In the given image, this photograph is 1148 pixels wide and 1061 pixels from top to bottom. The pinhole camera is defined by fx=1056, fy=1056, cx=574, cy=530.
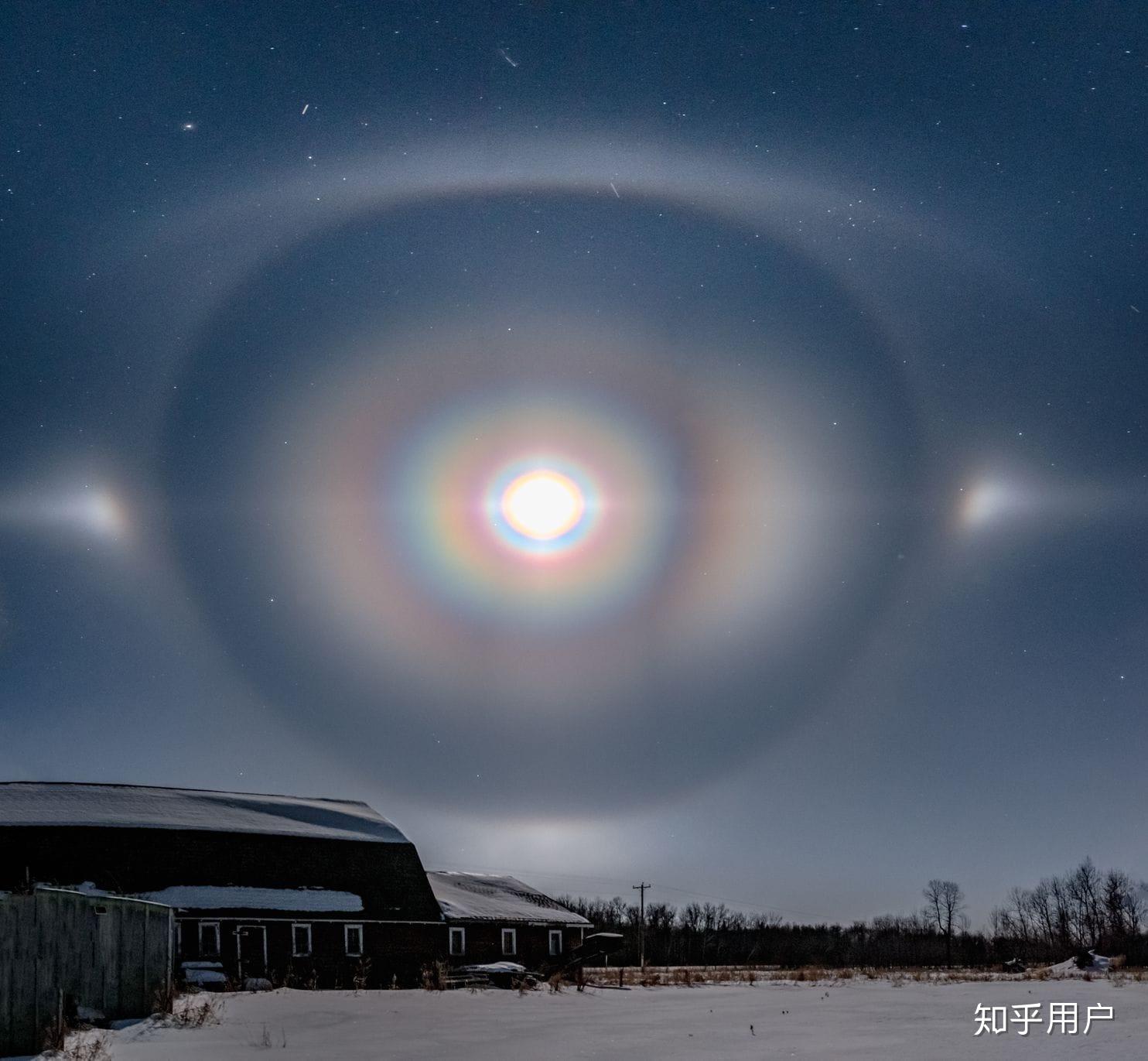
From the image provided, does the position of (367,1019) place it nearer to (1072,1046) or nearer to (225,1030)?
(225,1030)

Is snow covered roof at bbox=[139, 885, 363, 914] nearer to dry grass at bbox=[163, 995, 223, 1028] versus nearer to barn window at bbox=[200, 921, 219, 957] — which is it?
barn window at bbox=[200, 921, 219, 957]

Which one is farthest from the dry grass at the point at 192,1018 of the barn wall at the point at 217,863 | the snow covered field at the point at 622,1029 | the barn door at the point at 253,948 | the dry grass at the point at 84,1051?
the barn wall at the point at 217,863

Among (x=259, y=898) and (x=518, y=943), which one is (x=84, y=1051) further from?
(x=518, y=943)

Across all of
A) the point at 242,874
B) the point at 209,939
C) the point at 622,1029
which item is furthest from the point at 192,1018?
the point at 242,874

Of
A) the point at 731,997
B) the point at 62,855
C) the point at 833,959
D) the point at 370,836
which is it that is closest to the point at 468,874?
the point at 370,836

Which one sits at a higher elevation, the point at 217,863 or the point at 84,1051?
the point at 217,863

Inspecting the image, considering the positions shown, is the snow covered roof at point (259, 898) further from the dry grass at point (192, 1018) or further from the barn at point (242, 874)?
the dry grass at point (192, 1018)

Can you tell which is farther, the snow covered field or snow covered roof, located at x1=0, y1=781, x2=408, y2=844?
snow covered roof, located at x1=0, y1=781, x2=408, y2=844

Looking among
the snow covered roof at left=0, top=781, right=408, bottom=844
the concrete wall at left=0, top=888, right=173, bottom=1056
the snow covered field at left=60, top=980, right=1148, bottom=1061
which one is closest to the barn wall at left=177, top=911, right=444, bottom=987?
the snow covered roof at left=0, top=781, right=408, bottom=844
